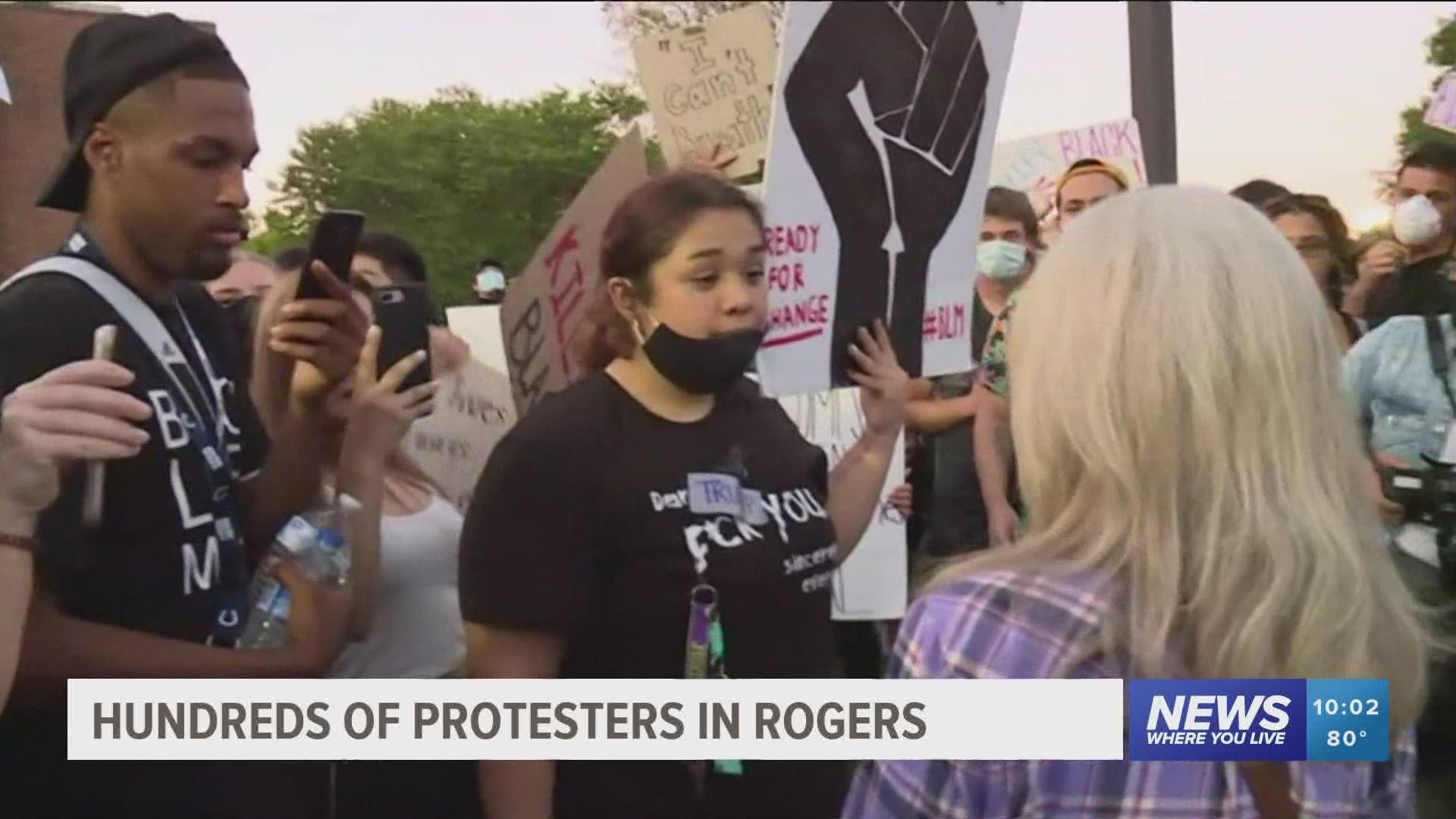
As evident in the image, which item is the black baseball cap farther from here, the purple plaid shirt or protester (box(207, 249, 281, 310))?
protester (box(207, 249, 281, 310))

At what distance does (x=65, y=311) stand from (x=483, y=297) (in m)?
1.75

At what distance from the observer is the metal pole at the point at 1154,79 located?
15.1ft

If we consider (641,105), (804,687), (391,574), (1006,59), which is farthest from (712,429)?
(641,105)

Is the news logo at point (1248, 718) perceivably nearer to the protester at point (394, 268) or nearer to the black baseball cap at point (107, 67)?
the black baseball cap at point (107, 67)

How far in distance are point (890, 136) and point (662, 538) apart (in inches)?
44.6

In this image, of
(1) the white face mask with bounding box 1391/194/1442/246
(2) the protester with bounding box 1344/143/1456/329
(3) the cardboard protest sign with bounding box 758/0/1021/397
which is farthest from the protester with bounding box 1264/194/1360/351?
A: (3) the cardboard protest sign with bounding box 758/0/1021/397

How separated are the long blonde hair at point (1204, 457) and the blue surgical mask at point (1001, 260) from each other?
2978 millimetres

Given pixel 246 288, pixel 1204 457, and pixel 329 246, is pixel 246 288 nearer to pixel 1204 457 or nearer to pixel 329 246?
pixel 329 246

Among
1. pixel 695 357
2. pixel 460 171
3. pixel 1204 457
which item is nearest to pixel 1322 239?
pixel 460 171

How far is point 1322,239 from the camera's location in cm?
385

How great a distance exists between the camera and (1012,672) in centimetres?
125

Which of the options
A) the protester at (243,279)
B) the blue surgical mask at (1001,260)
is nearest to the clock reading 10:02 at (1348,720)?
the protester at (243,279)

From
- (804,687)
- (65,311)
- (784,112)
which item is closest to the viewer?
(65,311)

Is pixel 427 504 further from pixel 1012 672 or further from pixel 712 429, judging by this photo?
pixel 1012 672
